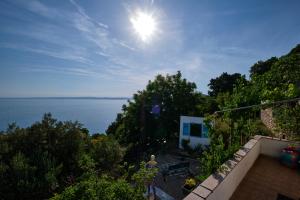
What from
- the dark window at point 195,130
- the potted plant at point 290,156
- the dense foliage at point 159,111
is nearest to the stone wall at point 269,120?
the potted plant at point 290,156

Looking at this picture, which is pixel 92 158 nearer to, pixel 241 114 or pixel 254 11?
pixel 241 114

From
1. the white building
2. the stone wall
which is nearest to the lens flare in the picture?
the stone wall

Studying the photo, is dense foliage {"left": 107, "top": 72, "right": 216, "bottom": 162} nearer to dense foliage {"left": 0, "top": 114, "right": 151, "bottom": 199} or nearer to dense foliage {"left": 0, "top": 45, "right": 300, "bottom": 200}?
dense foliage {"left": 0, "top": 45, "right": 300, "bottom": 200}

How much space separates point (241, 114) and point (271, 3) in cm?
423

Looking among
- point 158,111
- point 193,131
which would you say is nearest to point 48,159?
point 193,131

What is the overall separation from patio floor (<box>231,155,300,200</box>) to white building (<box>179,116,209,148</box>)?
37.5 ft

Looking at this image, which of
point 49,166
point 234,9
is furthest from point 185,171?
point 234,9

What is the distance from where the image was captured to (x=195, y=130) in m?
15.3

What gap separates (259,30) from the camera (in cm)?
673

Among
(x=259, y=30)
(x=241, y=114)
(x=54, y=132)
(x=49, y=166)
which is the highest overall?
(x=259, y=30)

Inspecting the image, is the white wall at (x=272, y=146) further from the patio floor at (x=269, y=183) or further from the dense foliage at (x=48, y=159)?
the dense foliage at (x=48, y=159)

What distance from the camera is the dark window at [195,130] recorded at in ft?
49.8

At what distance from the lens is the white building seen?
49.3 ft

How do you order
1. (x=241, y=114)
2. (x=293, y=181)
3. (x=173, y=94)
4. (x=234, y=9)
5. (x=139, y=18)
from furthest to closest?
(x=173, y=94), (x=234, y=9), (x=139, y=18), (x=241, y=114), (x=293, y=181)
